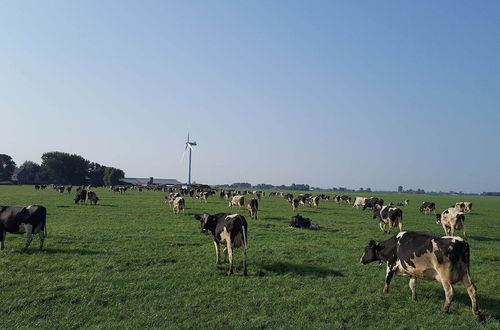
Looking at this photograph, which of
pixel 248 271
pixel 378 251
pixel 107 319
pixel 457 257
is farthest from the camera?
pixel 248 271

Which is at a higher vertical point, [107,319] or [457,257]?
[457,257]

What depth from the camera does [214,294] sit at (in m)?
9.09

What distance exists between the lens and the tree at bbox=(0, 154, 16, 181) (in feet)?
405

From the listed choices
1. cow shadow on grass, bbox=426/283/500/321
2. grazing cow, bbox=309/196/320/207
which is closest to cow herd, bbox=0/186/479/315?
cow shadow on grass, bbox=426/283/500/321

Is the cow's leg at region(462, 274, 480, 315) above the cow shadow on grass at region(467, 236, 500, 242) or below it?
above

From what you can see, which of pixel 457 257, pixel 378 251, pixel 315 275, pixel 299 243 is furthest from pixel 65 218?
pixel 457 257

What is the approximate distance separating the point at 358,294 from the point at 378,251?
172 cm

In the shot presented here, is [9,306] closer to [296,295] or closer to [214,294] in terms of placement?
[214,294]

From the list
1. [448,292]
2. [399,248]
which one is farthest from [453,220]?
[448,292]

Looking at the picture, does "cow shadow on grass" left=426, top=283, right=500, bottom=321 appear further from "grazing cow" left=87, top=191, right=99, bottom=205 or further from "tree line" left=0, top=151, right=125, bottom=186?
"tree line" left=0, top=151, right=125, bottom=186

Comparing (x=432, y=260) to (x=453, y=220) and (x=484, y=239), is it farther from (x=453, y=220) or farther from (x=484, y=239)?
(x=484, y=239)

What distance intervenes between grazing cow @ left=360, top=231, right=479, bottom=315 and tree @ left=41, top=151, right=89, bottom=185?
14054cm

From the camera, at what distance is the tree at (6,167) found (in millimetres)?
123500

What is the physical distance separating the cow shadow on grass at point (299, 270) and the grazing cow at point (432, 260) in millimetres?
1892
